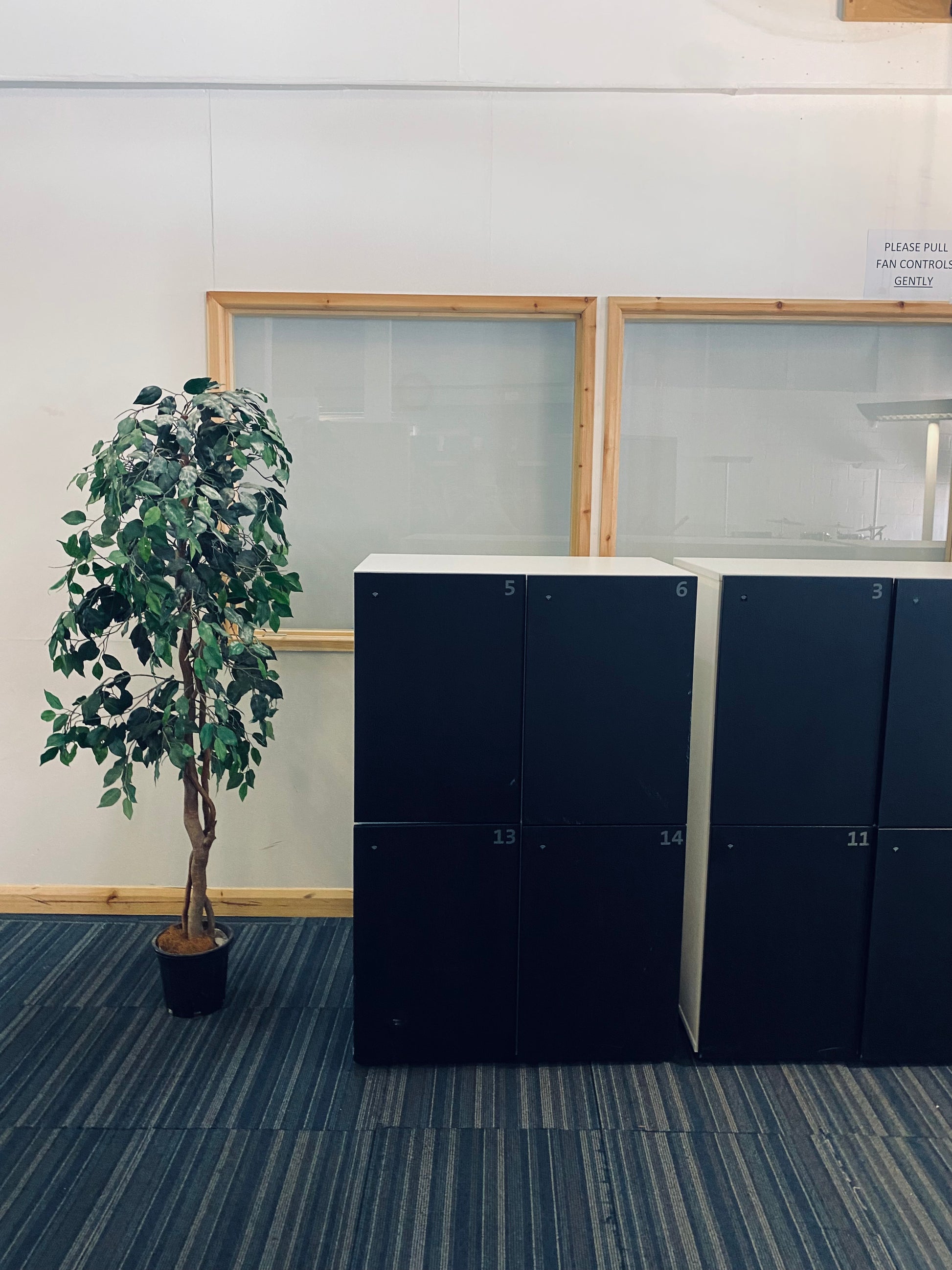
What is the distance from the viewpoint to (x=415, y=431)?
294 cm

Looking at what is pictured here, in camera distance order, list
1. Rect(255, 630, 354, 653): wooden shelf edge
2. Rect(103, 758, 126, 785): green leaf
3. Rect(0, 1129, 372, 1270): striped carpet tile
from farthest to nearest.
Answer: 1. Rect(255, 630, 354, 653): wooden shelf edge
2. Rect(103, 758, 126, 785): green leaf
3. Rect(0, 1129, 372, 1270): striped carpet tile

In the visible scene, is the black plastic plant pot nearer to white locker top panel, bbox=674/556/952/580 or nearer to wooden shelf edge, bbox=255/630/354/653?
wooden shelf edge, bbox=255/630/354/653

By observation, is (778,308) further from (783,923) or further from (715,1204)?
(715,1204)

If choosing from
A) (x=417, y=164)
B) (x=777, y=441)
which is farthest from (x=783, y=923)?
(x=417, y=164)

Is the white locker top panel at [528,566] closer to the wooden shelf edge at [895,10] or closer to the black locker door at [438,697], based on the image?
the black locker door at [438,697]

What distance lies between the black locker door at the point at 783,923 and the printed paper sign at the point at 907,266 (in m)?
1.67

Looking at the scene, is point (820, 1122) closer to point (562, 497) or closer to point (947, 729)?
point (947, 729)

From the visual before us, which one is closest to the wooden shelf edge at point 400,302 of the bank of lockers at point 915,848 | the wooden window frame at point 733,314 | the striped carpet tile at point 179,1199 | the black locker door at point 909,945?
the wooden window frame at point 733,314

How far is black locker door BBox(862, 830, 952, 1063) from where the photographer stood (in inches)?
90.1

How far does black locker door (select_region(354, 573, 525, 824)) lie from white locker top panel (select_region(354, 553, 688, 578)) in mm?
54

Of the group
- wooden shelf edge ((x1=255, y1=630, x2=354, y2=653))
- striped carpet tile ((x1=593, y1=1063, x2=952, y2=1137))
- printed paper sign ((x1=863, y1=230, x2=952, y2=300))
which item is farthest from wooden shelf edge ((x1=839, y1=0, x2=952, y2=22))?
striped carpet tile ((x1=593, y1=1063, x2=952, y2=1137))

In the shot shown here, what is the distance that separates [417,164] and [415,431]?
795 mm

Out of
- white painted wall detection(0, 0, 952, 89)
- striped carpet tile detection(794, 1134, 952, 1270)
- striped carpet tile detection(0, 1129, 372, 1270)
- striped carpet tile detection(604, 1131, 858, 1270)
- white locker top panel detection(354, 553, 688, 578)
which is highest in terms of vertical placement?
white painted wall detection(0, 0, 952, 89)

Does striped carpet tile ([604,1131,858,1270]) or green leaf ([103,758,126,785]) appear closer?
striped carpet tile ([604,1131,858,1270])
